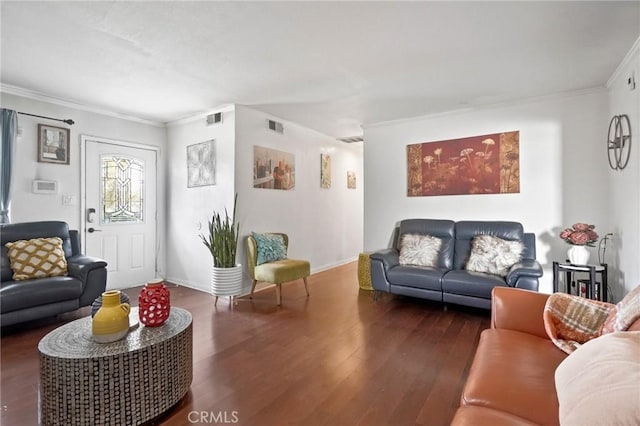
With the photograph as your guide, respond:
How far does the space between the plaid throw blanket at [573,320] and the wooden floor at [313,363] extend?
687mm

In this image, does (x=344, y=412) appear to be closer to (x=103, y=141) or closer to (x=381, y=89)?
(x=381, y=89)

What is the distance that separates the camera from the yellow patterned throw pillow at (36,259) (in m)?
2.93

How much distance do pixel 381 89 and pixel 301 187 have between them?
2.13 metres

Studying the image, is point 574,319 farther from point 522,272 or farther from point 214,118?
point 214,118

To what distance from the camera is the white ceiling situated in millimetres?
2082

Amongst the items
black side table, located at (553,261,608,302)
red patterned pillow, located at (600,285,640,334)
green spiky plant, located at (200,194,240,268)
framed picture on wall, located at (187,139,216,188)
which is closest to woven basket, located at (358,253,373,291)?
green spiky plant, located at (200,194,240,268)

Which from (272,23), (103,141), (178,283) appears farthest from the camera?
(178,283)

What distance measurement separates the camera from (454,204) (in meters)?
4.20

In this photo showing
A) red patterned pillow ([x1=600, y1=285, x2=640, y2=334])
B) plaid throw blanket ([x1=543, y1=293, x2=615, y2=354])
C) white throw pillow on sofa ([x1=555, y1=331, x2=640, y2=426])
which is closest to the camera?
white throw pillow on sofa ([x1=555, y1=331, x2=640, y2=426])

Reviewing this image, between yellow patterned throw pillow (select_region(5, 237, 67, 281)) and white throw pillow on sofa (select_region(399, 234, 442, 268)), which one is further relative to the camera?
white throw pillow on sofa (select_region(399, 234, 442, 268))

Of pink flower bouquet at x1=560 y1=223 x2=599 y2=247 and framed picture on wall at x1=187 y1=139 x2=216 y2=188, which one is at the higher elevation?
framed picture on wall at x1=187 y1=139 x2=216 y2=188

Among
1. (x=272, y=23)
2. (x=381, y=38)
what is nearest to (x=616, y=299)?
(x=381, y=38)

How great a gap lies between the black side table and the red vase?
3688 mm

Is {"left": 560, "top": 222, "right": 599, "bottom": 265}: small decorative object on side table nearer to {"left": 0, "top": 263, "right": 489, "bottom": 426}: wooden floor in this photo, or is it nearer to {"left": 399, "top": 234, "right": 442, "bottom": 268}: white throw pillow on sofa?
{"left": 0, "top": 263, "right": 489, "bottom": 426}: wooden floor
